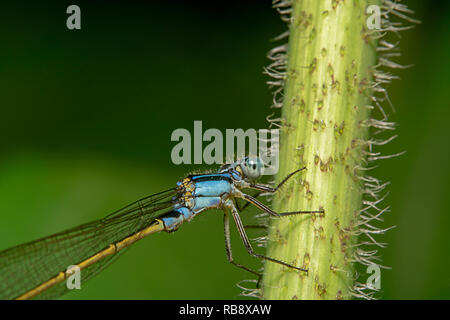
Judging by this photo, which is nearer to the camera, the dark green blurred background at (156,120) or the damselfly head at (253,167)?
the dark green blurred background at (156,120)

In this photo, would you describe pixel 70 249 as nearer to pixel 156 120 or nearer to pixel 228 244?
pixel 228 244

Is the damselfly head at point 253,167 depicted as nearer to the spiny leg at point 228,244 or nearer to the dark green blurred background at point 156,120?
the spiny leg at point 228,244

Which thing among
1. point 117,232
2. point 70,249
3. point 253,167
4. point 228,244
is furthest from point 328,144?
point 70,249

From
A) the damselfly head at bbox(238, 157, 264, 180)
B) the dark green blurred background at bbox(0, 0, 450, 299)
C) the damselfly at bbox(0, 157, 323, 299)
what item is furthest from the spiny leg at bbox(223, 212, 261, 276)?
the damselfly head at bbox(238, 157, 264, 180)

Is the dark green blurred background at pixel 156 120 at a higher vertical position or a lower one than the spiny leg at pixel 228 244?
higher

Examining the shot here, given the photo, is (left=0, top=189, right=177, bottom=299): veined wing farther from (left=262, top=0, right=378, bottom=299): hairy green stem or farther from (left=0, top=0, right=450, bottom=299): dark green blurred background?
(left=262, top=0, right=378, bottom=299): hairy green stem

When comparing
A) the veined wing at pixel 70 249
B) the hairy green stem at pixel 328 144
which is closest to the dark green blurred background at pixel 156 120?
the veined wing at pixel 70 249

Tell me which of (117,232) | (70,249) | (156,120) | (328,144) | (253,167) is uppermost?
(156,120)
